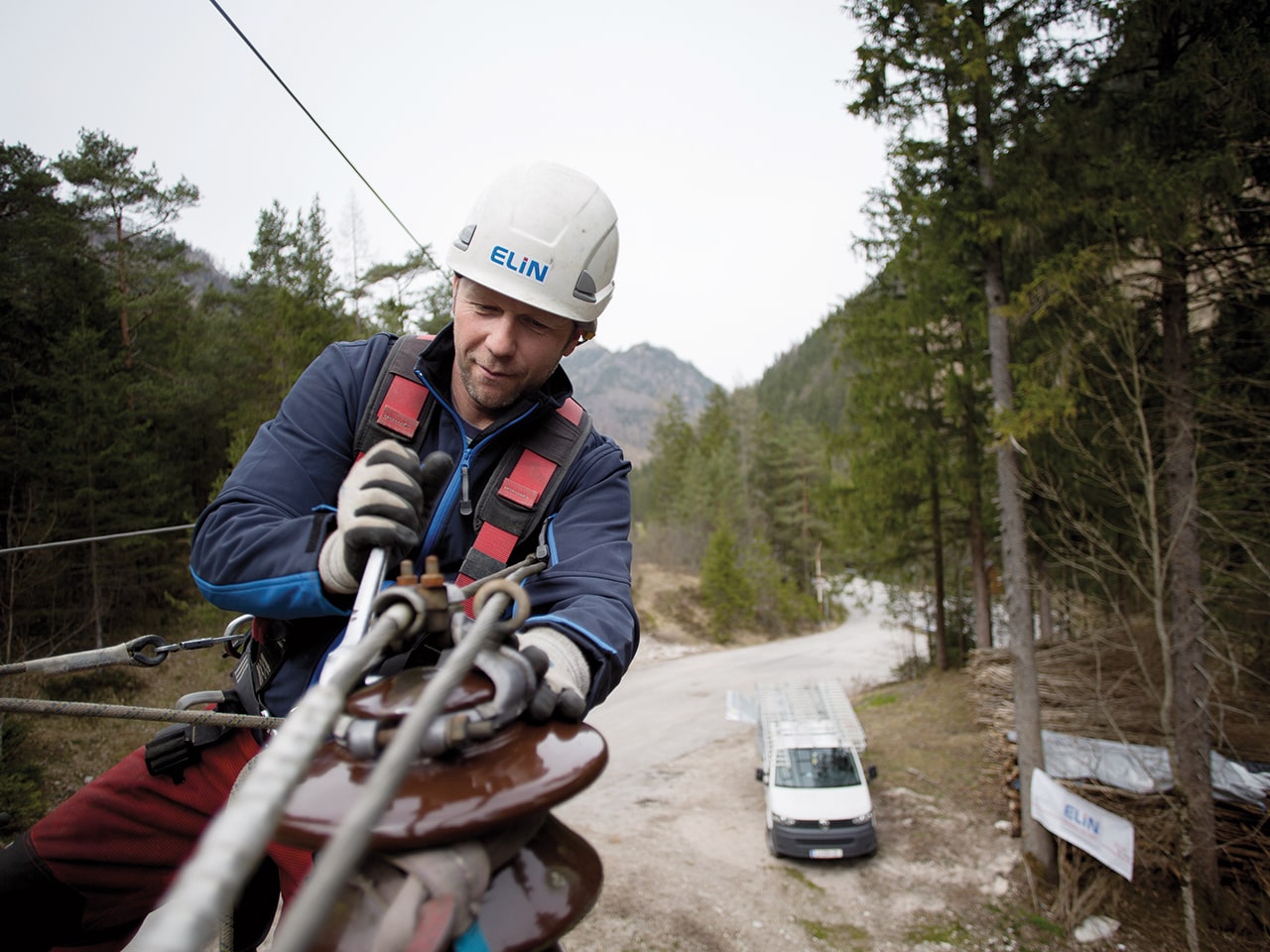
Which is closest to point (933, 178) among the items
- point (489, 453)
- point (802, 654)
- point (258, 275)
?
point (489, 453)

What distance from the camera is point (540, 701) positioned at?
1.24 m

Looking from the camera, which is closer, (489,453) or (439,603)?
(439,603)

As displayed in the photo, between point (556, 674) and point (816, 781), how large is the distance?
12.8 meters

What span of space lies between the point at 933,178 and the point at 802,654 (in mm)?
28211

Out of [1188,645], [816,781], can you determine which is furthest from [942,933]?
[1188,645]

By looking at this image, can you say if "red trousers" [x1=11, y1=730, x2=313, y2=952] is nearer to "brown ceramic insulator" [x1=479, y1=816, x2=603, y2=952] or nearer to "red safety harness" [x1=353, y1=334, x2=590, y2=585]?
"red safety harness" [x1=353, y1=334, x2=590, y2=585]

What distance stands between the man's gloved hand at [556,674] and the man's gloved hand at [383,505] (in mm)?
333

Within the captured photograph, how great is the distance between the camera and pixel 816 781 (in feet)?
42.1

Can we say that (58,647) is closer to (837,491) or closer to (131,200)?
(131,200)

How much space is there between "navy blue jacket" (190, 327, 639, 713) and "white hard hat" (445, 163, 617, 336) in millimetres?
277

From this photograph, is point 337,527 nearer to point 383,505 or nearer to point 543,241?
point 383,505

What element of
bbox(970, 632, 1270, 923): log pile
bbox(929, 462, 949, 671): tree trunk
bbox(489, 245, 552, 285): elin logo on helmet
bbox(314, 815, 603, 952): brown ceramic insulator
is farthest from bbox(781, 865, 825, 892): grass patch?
bbox(314, 815, 603, 952): brown ceramic insulator

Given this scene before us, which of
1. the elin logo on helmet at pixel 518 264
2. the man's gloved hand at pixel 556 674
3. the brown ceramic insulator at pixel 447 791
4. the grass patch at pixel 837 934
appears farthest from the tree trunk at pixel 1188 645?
the brown ceramic insulator at pixel 447 791

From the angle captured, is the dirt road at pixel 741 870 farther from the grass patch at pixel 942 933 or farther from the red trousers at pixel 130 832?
the red trousers at pixel 130 832
